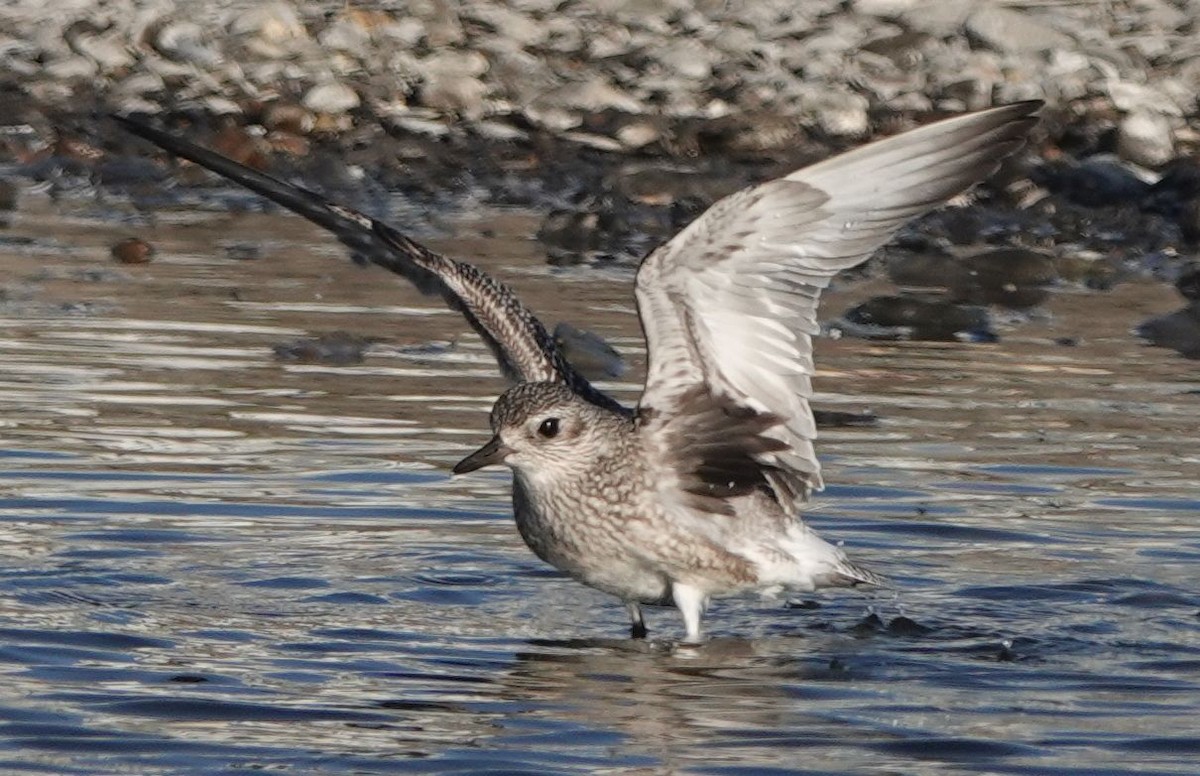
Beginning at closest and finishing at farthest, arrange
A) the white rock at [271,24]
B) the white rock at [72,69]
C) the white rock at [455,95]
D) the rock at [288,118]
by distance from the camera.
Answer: the rock at [288,118]
the white rock at [455,95]
the white rock at [72,69]
the white rock at [271,24]

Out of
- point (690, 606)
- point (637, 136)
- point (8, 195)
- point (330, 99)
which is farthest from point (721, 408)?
point (330, 99)

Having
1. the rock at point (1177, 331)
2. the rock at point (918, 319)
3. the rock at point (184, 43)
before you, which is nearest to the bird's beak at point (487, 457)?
the rock at point (918, 319)

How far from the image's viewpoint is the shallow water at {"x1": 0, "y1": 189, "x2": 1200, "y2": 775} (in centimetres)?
670

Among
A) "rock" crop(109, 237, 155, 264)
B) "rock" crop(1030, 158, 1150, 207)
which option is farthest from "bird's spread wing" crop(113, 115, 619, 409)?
"rock" crop(1030, 158, 1150, 207)

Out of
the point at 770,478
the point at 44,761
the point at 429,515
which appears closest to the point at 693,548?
the point at 770,478

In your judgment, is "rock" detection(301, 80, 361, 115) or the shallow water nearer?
the shallow water

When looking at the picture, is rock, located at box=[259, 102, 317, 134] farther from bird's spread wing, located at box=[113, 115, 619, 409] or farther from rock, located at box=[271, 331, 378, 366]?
bird's spread wing, located at box=[113, 115, 619, 409]

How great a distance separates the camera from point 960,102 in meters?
18.4

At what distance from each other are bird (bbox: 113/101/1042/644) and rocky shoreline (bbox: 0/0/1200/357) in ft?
22.1

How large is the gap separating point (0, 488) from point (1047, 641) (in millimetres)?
4057

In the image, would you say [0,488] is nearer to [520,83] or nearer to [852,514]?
[852,514]

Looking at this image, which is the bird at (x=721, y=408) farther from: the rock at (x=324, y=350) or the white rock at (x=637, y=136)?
the white rock at (x=637, y=136)

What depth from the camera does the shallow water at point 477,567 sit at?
264 inches

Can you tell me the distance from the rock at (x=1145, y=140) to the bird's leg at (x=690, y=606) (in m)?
9.45
